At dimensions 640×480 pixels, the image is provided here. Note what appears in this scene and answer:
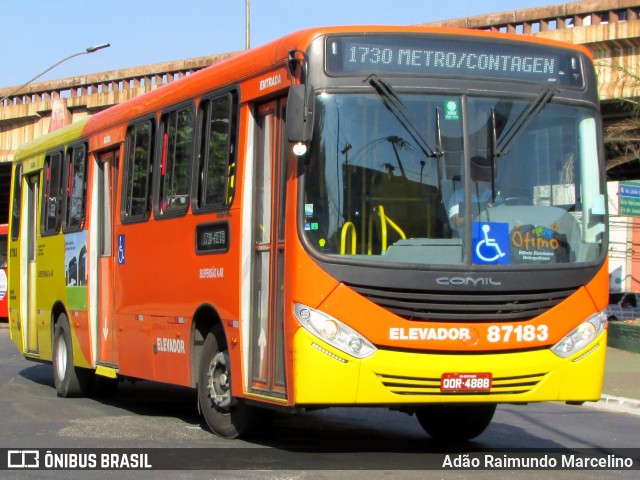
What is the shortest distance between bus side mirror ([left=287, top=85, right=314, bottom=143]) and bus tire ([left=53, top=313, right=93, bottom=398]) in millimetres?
6715

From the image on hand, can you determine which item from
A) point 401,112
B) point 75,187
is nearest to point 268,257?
point 401,112

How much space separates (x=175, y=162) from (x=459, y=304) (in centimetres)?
378

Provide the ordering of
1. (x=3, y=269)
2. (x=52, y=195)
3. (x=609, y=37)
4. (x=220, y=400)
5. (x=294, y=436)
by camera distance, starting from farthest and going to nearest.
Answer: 1. (x=3, y=269)
2. (x=609, y=37)
3. (x=52, y=195)
4. (x=294, y=436)
5. (x=220, y=400)

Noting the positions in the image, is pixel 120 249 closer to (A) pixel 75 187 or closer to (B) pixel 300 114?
(A) pixel 75 187

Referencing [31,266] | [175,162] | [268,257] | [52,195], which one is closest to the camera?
[268,257]

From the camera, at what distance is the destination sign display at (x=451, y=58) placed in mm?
8805

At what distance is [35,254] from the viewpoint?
16.0 m

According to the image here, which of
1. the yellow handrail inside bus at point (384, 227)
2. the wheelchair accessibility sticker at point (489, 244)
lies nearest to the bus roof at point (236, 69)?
the yellow handrail inside bus at point (384, 227)

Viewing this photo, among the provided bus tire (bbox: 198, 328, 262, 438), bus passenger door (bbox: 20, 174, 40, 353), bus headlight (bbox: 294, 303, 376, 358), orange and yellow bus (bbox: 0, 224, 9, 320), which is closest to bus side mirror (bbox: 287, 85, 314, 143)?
bus headlight (bbox: 294, 303, 376, 358)

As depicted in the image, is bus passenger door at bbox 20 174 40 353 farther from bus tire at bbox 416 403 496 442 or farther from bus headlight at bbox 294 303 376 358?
bus headlight at bbox 294 303 376 358

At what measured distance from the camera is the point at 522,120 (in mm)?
8977

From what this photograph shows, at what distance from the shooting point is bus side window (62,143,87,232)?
1402 centimetres

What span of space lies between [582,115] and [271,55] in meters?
2.52

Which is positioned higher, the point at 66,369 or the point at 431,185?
the point at 431,185
